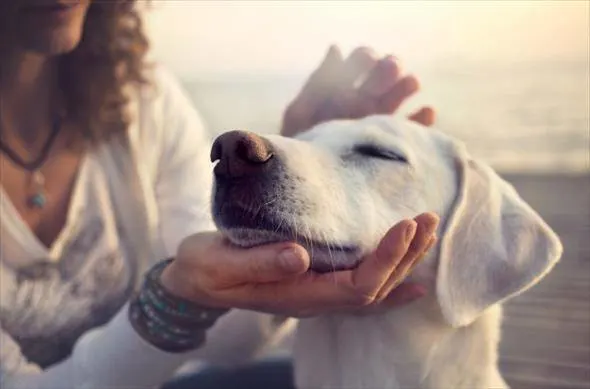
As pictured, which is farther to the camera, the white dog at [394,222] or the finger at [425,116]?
the finger at [425,116]

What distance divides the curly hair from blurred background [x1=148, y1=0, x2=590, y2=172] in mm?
104

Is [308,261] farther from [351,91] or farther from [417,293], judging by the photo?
[351,91]

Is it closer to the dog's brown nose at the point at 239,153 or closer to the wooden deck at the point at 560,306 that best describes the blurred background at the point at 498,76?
the wooden deck at the point at 560,306

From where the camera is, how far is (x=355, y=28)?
102 cm

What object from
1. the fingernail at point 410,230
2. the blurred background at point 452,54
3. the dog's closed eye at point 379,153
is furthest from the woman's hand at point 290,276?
the blurred background at point 452,54

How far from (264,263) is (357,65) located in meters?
0.41

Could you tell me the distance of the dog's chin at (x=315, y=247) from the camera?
849 millimetres

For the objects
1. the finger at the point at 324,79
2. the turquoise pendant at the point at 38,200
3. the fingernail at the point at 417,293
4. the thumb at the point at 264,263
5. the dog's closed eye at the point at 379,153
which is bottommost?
the fingernail at the point at 417,293

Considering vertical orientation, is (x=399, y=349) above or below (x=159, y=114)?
below

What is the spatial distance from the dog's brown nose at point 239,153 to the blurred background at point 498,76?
278mm

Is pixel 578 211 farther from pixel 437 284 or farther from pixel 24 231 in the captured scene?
pixel 24 231

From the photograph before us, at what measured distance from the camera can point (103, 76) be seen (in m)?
1.24

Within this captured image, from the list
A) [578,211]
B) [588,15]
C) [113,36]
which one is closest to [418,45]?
[588,15]

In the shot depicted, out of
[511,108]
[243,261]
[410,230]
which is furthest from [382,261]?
[511,108]
